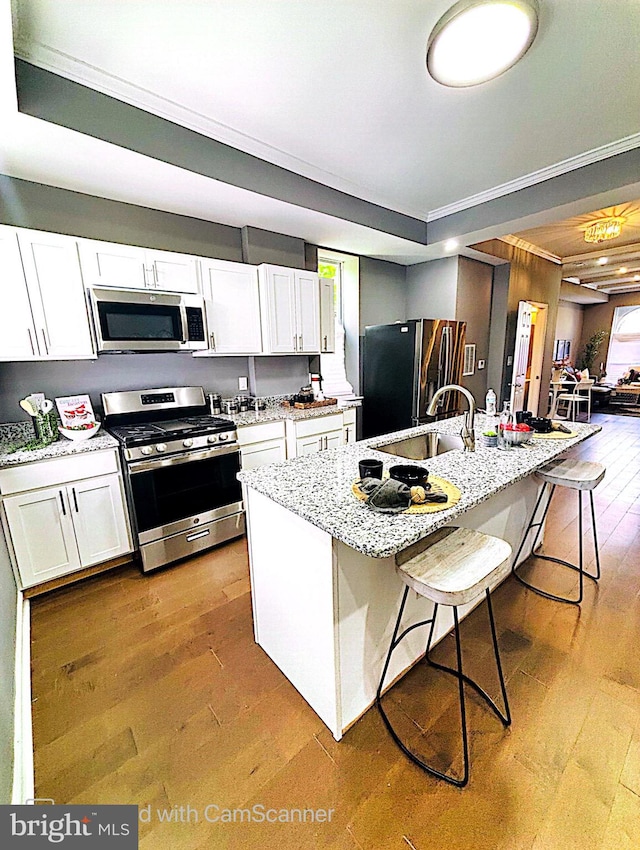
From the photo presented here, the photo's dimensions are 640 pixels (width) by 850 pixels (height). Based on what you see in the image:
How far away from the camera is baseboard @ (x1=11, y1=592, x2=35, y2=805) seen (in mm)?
1183

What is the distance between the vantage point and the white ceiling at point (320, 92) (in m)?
1.50

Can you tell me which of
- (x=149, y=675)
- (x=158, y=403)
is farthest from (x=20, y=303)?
(x=149, y=675)

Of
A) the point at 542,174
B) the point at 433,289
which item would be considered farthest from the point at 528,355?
the point at 542,174

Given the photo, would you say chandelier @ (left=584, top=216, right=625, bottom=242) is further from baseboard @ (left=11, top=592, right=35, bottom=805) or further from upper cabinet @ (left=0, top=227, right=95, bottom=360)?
baseboard @ (left=11, top=592, right=35, bottom=805)

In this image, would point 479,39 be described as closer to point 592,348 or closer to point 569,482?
point 569,482

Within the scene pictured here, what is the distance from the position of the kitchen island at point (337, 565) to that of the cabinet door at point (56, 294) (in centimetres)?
168

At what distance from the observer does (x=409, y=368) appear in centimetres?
379

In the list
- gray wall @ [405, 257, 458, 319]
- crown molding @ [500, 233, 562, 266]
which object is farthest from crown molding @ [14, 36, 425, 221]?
crown molding @ [500, 233, 562, 266]

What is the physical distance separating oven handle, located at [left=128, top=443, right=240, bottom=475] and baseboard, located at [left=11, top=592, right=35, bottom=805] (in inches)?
38.2

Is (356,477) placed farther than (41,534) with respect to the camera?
No

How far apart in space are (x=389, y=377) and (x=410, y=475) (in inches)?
110

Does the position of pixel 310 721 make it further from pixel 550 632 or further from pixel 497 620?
pixel 550 632

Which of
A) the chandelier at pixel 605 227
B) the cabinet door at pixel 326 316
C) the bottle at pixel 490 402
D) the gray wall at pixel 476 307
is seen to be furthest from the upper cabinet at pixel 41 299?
the chandelier at pixel 605 227

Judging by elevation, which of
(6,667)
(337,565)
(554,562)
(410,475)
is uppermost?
(410,475)
